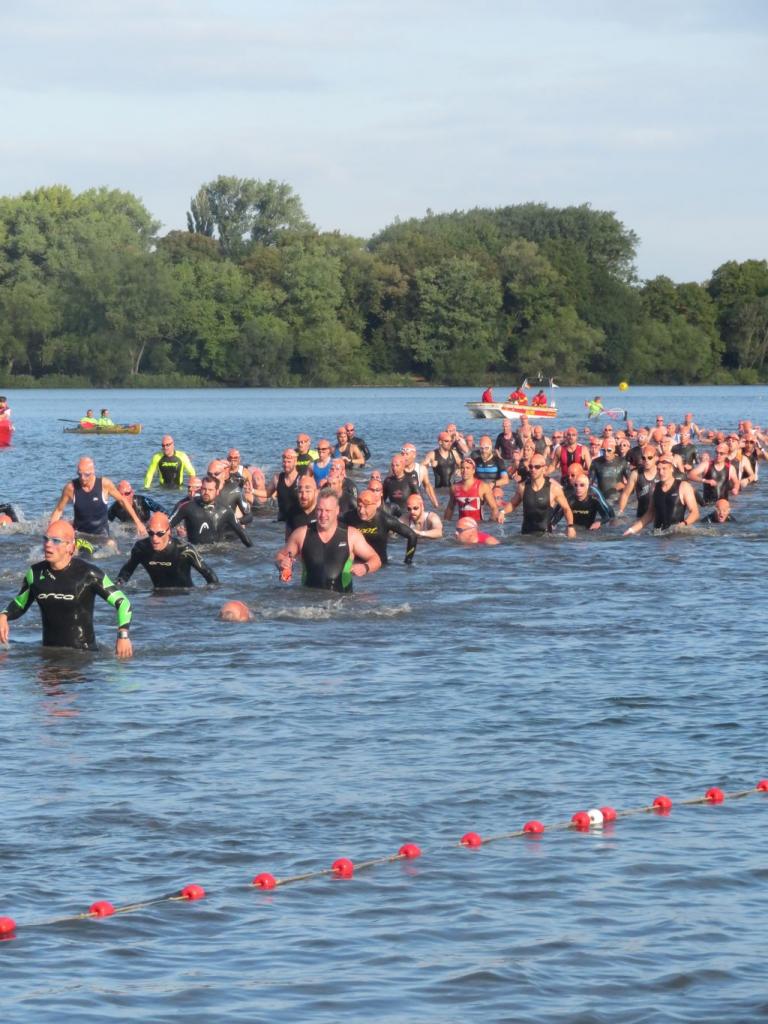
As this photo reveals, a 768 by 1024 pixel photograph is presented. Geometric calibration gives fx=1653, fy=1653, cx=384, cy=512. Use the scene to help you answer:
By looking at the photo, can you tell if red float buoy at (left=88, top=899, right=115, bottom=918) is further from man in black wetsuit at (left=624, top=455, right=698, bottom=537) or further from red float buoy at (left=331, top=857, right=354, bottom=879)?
man in black wetsuit at (left=624, top=455, right=698, bottom=537)

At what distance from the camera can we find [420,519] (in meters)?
22.0

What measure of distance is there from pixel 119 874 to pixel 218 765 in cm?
232

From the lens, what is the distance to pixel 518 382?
122m

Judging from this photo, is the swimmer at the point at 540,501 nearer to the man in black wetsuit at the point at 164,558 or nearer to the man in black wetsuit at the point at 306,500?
the man in black wetsuit at the point at 306,500

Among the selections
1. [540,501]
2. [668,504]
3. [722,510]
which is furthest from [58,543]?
[722,510]

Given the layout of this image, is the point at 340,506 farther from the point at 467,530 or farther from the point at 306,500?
the point at 306,500

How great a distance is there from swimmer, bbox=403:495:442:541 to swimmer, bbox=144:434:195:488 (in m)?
4.88

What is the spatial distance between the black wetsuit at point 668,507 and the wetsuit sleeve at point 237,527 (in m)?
6.47

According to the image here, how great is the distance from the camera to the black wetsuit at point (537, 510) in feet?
77.7

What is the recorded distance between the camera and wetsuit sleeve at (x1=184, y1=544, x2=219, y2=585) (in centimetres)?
1758

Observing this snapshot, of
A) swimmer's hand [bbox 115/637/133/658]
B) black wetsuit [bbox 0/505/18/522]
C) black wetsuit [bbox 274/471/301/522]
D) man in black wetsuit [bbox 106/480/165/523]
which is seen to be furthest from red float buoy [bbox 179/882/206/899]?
black wetsuit [bbox 0/505/18/522]

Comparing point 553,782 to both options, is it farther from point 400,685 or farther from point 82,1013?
point 82,1013

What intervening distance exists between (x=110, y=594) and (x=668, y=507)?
1259 centimetres

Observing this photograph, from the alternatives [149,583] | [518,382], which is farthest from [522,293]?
[149,583]
